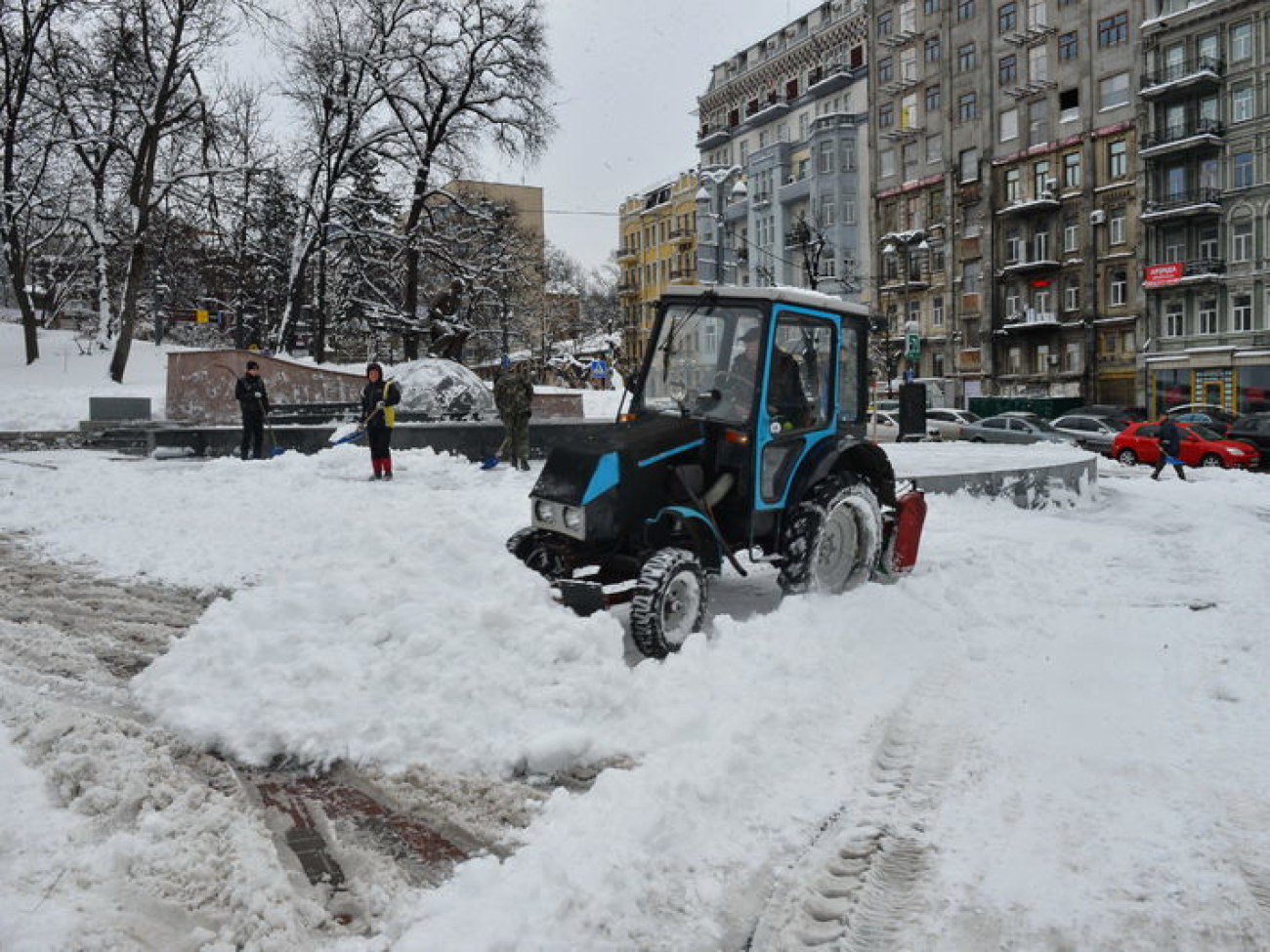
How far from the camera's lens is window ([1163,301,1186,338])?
143 feet

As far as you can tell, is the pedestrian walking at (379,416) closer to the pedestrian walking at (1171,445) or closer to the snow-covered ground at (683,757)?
the snow-covered ground at (683,757)

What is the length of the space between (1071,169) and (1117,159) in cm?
231

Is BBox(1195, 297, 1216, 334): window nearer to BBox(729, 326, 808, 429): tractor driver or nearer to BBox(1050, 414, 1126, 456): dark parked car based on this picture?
BBox(1050, 414, 1126, 456): dark parked car

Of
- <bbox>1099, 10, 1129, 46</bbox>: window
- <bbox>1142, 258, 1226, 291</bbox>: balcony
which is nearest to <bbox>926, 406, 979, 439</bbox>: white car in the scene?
<bbox>1142, 258, 1226, 291</bbox>: balcony

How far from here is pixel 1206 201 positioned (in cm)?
4256

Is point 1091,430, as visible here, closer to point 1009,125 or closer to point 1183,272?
point 1183,272

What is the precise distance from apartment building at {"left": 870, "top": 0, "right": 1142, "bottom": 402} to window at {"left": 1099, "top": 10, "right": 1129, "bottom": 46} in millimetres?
59

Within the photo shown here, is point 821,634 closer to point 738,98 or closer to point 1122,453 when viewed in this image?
point 1122,453

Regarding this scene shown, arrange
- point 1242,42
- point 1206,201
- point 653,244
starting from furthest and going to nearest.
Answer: point 653,244
point 1206,201
point 1242,42

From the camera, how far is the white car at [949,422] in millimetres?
32562

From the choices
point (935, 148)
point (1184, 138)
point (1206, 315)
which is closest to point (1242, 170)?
point (1184, 138)

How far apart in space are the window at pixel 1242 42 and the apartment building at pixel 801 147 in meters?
19.8

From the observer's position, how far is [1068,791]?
426cm

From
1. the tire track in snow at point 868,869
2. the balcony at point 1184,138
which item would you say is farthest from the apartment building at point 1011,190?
the tire track in snow at point 868,869
